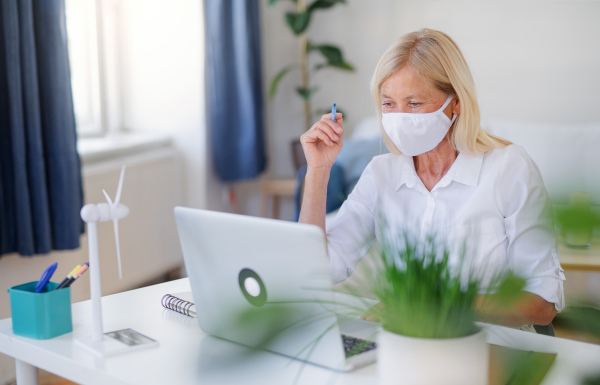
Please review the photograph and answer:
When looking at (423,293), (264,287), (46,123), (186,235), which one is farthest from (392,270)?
(46,123)

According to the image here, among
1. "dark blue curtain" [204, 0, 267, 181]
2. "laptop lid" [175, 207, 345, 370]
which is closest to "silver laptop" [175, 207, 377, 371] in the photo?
"laptop lid" [175, 207, 345, 370]

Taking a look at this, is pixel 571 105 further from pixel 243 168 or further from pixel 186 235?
pixel 186 235

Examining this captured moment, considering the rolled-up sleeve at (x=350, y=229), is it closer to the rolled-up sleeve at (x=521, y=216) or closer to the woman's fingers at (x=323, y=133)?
the woman's fingers at (x=323, y=133)

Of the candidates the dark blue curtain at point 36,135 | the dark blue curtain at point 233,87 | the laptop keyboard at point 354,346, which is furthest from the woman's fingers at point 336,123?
the dark blue curtain at point 233,87

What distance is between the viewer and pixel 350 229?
141 cm

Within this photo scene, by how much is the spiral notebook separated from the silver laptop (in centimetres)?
11

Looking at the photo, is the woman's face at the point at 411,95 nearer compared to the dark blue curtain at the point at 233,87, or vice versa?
the woman's face at the point at 411,95

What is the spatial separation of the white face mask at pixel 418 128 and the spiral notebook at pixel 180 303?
22.4 inches

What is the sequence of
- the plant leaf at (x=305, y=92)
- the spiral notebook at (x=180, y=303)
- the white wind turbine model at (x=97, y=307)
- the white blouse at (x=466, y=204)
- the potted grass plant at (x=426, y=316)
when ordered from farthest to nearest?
the plant leaf at (x=305, y=92) → the white blouse at (x=466, y=204) → the spiral notebook at (x=180, y=303) → the white wind turbine model at (x=97, y=307) → the potted grass plant at (x=426, y=316)

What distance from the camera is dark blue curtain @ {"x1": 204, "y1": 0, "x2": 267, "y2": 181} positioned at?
3535 millimetres

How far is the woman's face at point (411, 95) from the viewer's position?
4.69 feet

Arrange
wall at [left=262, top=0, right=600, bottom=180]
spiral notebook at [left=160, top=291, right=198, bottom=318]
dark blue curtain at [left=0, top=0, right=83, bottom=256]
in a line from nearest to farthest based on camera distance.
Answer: spiral notebook at [left=160, top=291, right=198, bottom=318] < dark blue curtain at [left=0, top=0, right=83, bottom=256] < wall at [left=262, top=0, right=600, bottom=180]

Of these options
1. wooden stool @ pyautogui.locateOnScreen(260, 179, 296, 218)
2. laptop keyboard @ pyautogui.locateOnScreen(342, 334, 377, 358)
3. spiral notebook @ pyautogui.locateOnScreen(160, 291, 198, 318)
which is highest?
laptop keyboard @ pyautogui.locateOnScreen(342, 334, 377, 358)

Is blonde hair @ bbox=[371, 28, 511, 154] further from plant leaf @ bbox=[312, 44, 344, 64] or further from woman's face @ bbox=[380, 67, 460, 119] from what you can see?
plant leaf @ bbox=[312, 44, 344, 64]
